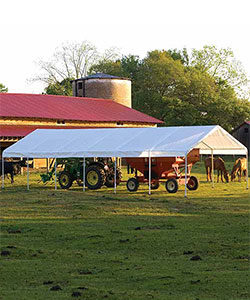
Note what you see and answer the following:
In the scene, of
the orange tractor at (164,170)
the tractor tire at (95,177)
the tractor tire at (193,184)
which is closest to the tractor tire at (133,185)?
the orange tractor at (164,170)

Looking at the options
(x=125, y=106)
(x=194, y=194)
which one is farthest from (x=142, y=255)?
(x=125, y=106)

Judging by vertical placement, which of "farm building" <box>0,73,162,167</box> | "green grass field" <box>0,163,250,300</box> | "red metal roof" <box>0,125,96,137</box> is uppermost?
"farm building" <box>0,73,162,167</box>

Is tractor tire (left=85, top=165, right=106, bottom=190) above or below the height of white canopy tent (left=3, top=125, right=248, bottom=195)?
below

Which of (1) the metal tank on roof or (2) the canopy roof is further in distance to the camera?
(1) the metal tank on roof

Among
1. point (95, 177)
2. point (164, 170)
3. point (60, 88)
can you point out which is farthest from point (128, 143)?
point (60, 88)

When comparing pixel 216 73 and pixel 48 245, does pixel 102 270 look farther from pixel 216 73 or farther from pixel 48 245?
pixel 216 73

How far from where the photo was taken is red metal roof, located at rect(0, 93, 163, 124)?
59.3m

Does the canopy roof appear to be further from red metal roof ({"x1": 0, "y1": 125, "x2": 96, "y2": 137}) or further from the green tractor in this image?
red metal roof ({"x1": 0, "y1": 125, "x2": 96, "y2": 137})

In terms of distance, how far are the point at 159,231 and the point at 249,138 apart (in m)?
64.4

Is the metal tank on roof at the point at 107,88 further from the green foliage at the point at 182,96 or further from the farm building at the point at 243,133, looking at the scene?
the farm building at the point at 243,133

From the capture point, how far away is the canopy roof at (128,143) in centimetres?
2886

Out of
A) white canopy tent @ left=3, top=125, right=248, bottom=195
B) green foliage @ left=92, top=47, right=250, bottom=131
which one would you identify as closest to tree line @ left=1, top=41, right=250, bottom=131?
green foliage @ left=92, top=47, right=250, bottom=131

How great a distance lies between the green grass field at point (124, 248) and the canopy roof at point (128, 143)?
236cm

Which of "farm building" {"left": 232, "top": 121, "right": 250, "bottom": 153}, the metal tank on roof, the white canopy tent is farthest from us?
"farm building" {"left": 232, "top": 121, "right": 250, "bottom": 153}
